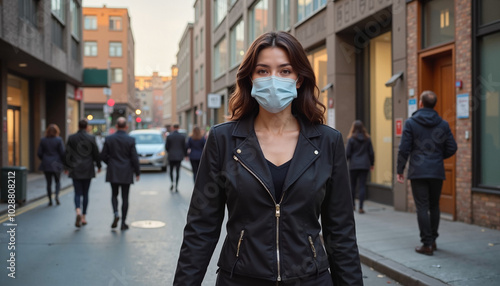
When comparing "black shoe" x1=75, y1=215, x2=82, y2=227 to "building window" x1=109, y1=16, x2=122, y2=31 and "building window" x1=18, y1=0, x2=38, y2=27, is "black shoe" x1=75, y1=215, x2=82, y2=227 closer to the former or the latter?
"building window" x1=18, y1=0, x2=38, y2=27

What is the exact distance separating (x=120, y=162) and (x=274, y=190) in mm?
6827

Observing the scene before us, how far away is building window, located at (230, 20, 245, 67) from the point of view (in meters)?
25.9

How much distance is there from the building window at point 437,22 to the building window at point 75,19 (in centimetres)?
1761

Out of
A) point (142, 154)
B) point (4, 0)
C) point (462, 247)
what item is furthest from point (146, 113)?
point (462, 247)

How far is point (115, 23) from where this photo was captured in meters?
57.1

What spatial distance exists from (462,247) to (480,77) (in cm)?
310

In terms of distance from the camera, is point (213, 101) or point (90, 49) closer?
point (213, 101)

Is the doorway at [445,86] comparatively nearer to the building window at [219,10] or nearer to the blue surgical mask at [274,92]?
the blue surgical mask at [274,92]

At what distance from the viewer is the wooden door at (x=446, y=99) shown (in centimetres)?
866

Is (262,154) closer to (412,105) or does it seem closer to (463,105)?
(463,105)

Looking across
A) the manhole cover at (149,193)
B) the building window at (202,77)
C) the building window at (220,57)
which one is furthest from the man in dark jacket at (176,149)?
the building window at (202,77)

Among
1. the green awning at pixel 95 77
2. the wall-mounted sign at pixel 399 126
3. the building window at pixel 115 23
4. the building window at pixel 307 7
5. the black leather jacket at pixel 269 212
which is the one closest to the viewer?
the black leather jacket at pixel 269 212

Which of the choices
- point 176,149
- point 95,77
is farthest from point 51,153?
point 95,77

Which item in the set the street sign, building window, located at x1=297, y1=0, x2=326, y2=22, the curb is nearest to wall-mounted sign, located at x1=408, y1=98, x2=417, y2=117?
the curb
